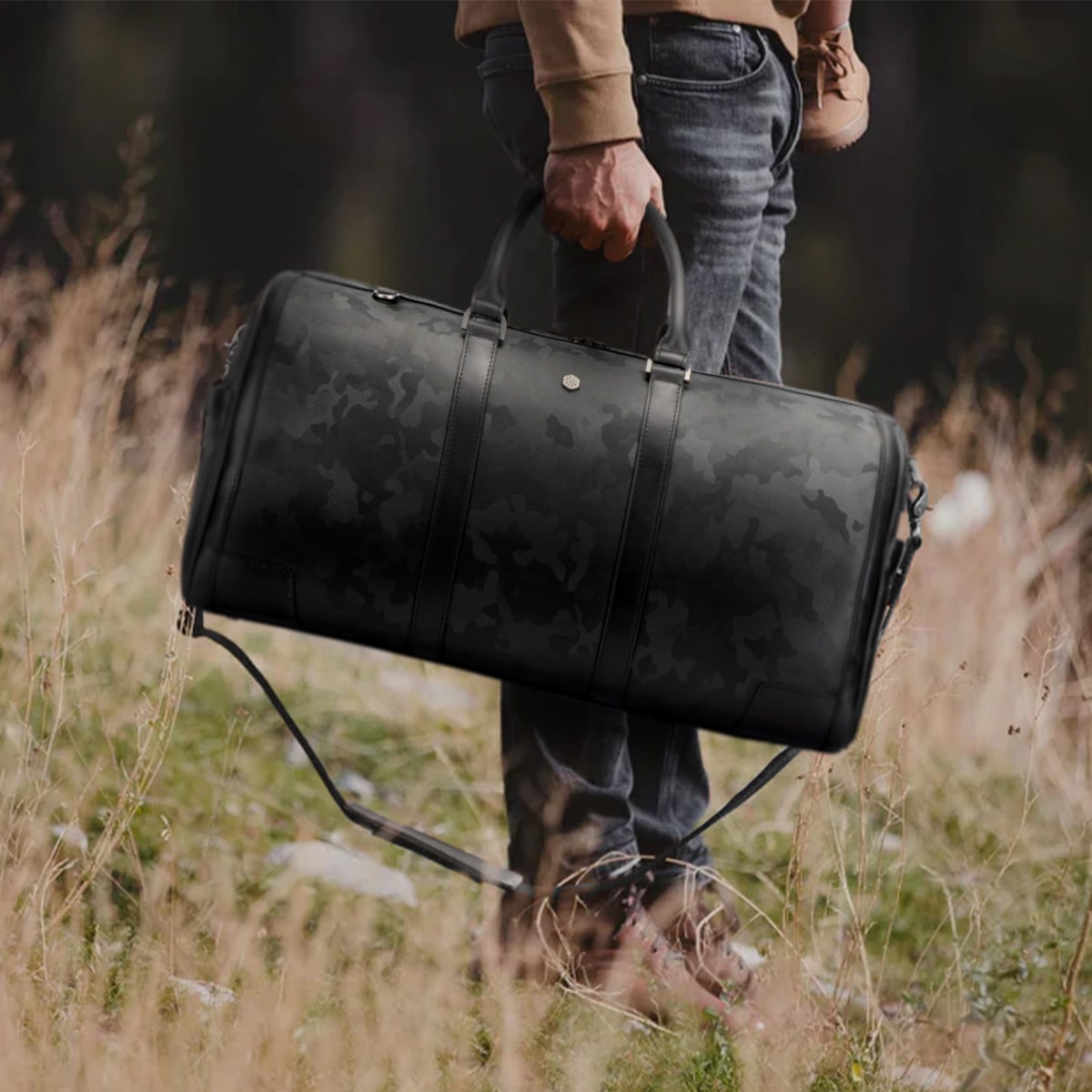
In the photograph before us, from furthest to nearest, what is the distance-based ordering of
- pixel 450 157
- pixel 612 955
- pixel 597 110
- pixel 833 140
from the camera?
pixel 450 157, pixel 833 140, pixel 612 955, pixel 597 110

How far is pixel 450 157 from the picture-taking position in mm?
11367

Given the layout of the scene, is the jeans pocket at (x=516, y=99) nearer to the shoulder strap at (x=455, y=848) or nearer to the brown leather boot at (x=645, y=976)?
the shoulder strap at (x=455, y=848)

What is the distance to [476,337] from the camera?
5.31 ft

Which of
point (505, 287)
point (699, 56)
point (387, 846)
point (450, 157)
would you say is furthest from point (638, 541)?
point (450, 157)

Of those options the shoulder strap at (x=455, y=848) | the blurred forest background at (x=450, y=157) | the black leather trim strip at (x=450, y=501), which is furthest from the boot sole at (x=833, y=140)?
the blurred forest background at (x=450, y=157)

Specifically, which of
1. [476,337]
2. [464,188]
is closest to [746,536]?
[476,337]

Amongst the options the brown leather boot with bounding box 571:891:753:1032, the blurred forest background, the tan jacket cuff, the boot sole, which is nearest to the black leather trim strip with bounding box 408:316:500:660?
the tan jacket cuff

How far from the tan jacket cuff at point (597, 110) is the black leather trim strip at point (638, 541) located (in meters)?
0.28

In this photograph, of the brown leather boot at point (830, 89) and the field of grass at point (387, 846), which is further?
the brown leather boot at point (830, 89)

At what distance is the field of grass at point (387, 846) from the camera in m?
1.63

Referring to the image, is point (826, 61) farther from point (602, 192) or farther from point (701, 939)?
point (701, 939)

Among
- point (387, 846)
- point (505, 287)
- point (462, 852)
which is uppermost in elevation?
point (505, 287)

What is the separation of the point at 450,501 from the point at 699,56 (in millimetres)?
582

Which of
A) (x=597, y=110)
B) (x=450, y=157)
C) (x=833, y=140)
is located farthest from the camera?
(x=450, y=157)
